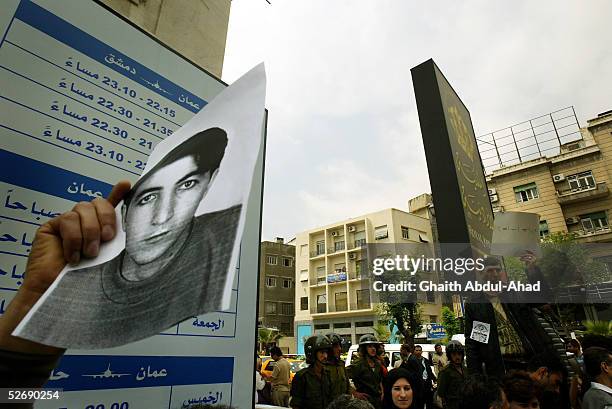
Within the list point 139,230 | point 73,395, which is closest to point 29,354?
point 139,230

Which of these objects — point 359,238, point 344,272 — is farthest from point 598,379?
point 359,238

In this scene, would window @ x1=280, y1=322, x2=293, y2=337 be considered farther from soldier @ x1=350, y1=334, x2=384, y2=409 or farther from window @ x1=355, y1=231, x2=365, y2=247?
soldier @ x1=350, y1=334, x2=384, y2=409

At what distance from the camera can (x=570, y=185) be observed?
20.8 meters

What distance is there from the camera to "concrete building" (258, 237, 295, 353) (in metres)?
32.9

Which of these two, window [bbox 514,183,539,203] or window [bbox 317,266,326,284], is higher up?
window [bbox 514,183,539,203]

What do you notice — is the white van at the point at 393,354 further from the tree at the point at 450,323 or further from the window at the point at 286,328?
the window at the point at 286,328

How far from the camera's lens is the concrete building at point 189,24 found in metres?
1.58

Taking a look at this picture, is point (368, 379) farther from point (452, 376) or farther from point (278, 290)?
point (278, 290)

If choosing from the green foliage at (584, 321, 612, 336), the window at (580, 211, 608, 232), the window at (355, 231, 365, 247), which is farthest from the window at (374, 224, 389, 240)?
the green foliage at (584, 321, 612, 336)


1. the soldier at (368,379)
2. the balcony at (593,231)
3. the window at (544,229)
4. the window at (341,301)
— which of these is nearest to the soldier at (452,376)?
the soldier at (368,379)

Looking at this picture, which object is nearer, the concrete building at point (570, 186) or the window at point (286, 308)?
the concrete building at point (570, 186)

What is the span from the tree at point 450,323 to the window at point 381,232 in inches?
281

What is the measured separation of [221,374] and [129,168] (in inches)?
29.5

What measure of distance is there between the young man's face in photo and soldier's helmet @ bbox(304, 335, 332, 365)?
3430 millimetres
